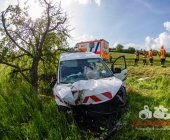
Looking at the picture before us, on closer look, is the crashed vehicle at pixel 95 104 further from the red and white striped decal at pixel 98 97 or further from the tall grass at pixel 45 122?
the tall grass at pixel 45 122

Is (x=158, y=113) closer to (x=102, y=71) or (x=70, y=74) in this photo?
(x=102, y=71)

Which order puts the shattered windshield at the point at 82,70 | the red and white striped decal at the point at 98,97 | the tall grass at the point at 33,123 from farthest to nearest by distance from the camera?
the shattered windshield at the point at 82,70 → the red and white striped decal at the point at 98,97 → the tall grass at the point at 33,123

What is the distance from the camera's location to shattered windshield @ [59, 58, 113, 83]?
482 cm

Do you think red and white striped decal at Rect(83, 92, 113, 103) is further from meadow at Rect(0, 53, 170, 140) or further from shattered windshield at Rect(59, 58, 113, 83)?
→ shattered windshield at Rect(59, 58, 113, 83)

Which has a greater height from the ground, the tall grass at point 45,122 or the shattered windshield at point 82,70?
the shattered windshield at point 82,70

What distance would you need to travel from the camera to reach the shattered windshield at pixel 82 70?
15.8ft

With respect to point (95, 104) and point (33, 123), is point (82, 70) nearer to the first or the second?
point (95, 104)

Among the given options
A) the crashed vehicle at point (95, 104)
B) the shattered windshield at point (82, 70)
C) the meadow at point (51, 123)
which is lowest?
the meadow at point (51, 123)

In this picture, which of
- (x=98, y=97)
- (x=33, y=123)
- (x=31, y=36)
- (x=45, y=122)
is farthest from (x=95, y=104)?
(x=31, y=36)

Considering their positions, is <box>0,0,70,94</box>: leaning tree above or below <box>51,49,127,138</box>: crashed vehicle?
above

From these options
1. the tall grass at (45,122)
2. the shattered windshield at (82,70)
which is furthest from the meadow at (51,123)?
the shattered windshield at (82,70)

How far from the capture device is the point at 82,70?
16.9 ft

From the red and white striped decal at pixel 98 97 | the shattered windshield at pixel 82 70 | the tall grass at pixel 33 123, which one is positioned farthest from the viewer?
the shattered windshield at pixel 82 70

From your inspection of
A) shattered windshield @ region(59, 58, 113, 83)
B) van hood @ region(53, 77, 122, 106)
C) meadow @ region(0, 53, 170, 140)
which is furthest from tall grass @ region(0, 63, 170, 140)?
shattered windshield @ region(59, 58, 113, 83)
